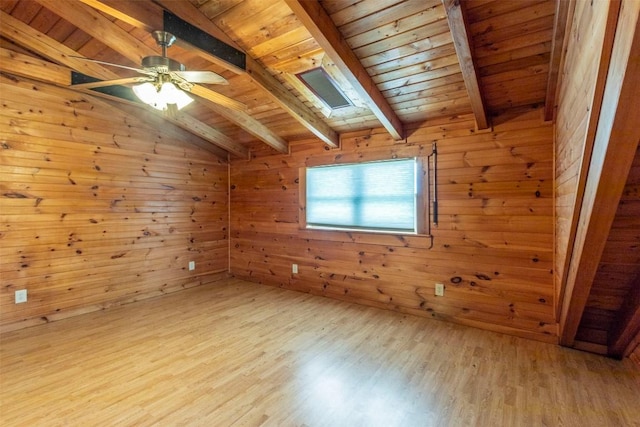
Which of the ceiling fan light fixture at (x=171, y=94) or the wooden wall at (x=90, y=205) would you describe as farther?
the wooden wall at (x=90, y=205)

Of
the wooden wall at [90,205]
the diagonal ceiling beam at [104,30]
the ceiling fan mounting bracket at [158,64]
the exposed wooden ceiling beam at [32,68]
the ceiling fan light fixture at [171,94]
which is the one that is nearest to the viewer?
the ceiling fan mounting bracket at [158,64]

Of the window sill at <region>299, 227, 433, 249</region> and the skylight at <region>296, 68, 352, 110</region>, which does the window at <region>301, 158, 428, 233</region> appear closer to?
the window sill at <region>299, 227, 433, 249</region>

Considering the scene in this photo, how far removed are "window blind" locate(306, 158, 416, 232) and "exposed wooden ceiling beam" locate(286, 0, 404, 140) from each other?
648 millimetres

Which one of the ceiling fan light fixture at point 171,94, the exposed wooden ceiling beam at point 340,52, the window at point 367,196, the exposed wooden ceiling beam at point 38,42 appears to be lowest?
the window at point 367,196

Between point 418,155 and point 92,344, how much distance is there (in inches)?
144

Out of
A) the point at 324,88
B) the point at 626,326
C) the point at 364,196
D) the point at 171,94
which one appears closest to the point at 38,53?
the point at 171,94

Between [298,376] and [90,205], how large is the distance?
122 inches

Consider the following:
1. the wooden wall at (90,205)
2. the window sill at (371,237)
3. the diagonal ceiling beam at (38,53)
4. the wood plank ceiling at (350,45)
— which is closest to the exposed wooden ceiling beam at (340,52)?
the wood plank ceiling at (350,45)

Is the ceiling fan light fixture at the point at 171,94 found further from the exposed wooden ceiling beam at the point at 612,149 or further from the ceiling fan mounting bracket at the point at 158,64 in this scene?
the exposed wooden ceiling beam at the point at 612,149

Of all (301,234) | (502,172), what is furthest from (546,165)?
(301,234)

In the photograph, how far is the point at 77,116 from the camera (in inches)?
131

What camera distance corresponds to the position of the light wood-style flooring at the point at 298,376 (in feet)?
5.75

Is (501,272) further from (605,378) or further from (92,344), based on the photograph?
(92,344)

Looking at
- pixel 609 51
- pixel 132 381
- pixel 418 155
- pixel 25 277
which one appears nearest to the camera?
pixel 609 51
